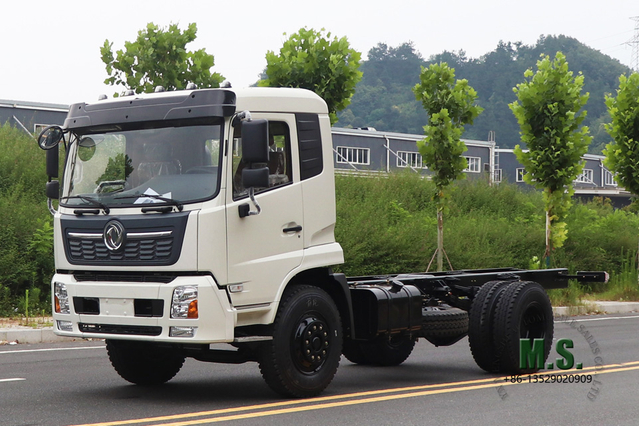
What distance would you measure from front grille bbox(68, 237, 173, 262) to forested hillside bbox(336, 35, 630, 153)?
99.5m

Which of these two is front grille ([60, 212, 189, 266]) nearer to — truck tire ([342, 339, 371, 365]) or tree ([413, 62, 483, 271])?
truck tire ([342, 339, 371, 365])

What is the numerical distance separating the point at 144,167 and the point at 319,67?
38.0 feet

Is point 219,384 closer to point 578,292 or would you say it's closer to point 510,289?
point 510,289

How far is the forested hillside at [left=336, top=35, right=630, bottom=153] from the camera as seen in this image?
119188 millimetres

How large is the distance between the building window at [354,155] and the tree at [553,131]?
27681mm

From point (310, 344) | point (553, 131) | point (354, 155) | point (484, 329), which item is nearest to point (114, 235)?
point (310, 344)

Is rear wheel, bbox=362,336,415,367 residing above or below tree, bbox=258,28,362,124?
below

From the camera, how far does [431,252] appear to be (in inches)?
851

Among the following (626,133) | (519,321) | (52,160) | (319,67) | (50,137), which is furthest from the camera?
(626,133)

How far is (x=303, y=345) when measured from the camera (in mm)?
8172

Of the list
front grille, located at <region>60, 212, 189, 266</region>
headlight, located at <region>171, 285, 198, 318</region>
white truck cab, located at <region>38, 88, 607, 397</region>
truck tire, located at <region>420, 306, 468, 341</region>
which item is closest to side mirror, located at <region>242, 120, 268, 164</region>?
white truck cab, located at <region>38, 88, 607, 397</region>

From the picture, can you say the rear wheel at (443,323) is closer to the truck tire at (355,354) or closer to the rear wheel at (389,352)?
the rear wheel at (389,352)

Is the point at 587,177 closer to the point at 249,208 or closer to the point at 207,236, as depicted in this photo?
the point at 249,208

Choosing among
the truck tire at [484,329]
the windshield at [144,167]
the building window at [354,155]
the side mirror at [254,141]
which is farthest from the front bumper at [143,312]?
the building window at [354,155]
